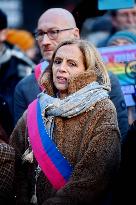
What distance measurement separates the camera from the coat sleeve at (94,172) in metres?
5.58

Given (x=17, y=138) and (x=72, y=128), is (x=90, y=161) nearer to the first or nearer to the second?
(x=72, y=128)

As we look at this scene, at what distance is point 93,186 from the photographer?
18.3 feet

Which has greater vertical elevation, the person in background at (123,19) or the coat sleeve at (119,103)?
the coat sleeve at (119,103)

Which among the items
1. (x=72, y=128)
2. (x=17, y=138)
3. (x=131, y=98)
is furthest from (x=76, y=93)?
(x=131, y=98)

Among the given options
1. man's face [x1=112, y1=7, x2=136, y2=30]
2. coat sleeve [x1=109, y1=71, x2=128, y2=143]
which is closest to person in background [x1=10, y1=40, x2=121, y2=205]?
coat sleeve [x1=109, y1=71, x2=128, y2=143]

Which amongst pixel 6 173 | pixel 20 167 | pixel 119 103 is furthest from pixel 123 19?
pixel 6 173

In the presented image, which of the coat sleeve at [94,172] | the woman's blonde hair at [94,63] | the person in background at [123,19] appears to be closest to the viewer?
the coat sleeve at [94,172]

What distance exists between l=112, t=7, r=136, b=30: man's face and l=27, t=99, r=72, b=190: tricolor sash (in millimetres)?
4272

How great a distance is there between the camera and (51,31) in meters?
7.21

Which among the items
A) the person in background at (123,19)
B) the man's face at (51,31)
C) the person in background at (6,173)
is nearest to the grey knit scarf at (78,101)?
the person in background at (6,173)

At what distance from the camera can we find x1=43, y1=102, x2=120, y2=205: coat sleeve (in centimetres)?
558

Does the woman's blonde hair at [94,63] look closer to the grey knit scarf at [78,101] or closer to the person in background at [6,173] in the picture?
the grey knit scarf at [78,101]

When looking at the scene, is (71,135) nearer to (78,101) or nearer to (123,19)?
(78,101)

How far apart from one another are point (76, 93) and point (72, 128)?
0.81ft
